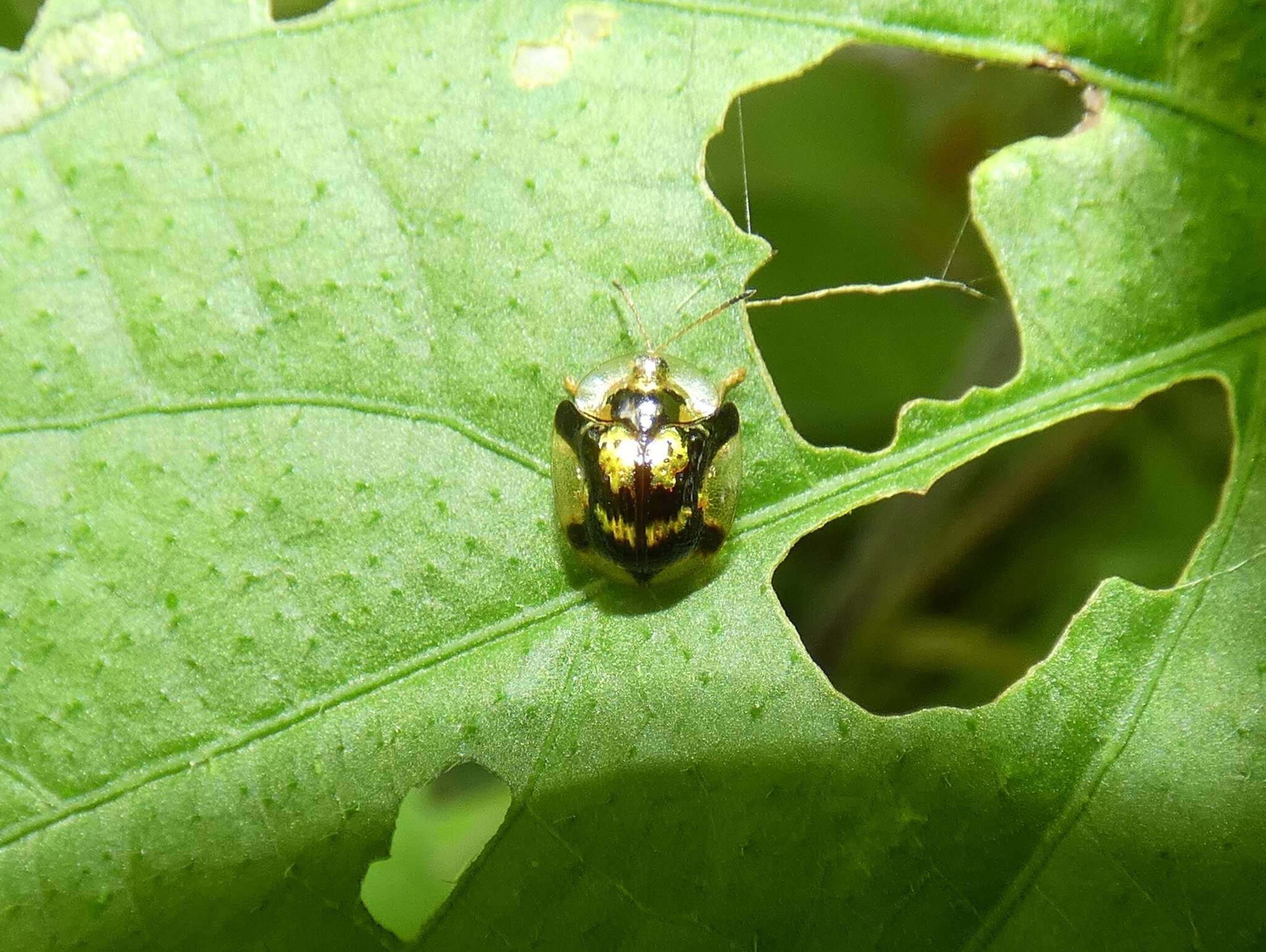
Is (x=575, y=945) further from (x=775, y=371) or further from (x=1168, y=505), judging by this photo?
(x=1168, y=505)

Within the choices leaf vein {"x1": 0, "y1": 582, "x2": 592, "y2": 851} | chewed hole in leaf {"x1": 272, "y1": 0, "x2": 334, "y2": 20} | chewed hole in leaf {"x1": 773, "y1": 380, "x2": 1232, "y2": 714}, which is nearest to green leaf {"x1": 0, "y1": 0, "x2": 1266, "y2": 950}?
leaf vein {"x1": 0, "y1": 582, "x2": 592, "y2": 851}

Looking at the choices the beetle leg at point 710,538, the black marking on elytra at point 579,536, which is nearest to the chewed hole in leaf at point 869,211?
the beetle leg at point 710,538

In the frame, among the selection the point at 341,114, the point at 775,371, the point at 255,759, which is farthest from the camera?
the point at 775,371

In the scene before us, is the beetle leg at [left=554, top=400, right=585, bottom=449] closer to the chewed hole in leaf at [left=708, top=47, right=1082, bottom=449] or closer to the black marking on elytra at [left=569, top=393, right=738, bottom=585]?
the black marking on elytra at [left=569, top=393, right=738, bottom=585]

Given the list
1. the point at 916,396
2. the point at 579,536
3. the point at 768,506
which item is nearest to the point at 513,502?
the point at 579,536

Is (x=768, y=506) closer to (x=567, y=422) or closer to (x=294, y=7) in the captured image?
(x=567, y=422)

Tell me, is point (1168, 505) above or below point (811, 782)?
below

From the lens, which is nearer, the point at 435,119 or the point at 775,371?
the point at 435,119

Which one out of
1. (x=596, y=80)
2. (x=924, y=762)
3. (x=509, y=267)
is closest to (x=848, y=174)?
(x=596, y=80)
